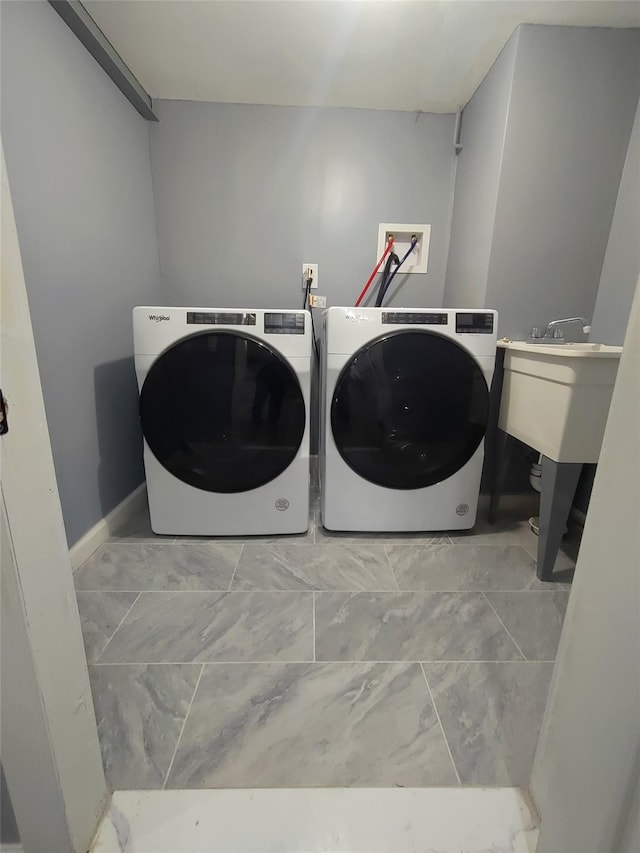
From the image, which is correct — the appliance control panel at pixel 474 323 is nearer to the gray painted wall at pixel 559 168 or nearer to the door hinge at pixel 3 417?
the gray painted wall at pixel 559 168

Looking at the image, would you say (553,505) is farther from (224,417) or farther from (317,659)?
(224,417)

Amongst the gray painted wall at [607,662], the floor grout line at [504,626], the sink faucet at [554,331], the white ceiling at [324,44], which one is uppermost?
Result: the white ceiling at [324,44]

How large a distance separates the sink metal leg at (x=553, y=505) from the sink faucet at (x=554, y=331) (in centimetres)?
45

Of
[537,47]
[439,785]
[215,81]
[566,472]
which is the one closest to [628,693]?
[439,785]

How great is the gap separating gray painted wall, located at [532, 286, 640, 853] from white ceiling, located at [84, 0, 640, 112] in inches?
53.0

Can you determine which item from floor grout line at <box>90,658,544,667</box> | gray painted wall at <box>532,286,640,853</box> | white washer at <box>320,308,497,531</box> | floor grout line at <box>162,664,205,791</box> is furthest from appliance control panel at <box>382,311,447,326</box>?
floor grout line at <box>162,664,205,791</box>

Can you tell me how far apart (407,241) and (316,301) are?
0.52 metres

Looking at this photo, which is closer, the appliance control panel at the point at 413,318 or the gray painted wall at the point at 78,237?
the gray painted wall at the point at 78,237

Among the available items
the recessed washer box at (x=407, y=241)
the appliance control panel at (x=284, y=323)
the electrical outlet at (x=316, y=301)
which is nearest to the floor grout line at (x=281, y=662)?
the appliance control panel at (x=284, y=323)

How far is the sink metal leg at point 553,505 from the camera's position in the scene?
3.46 feet

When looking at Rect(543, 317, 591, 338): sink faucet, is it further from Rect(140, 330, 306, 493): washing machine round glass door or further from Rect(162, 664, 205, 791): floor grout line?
Rect(162, 664, 205, 791): floor grout line

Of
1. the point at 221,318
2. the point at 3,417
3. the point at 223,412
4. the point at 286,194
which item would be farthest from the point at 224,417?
the point at 286,194

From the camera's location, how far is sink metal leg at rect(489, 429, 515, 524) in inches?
55.7

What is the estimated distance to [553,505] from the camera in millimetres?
1066
